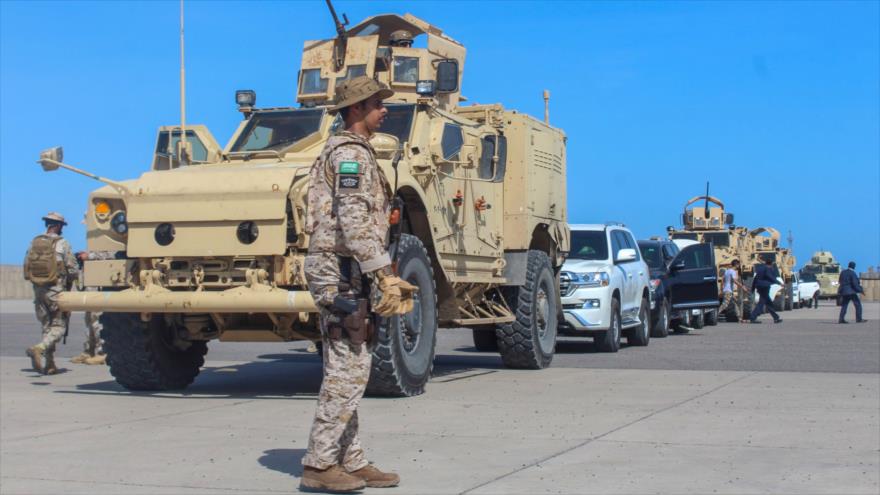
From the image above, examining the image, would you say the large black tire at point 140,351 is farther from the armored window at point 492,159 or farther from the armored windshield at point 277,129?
the armored window at point 492,159

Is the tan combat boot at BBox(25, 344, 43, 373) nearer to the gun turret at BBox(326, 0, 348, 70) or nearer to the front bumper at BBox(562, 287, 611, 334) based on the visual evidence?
the gun turret at BBox(326, 0, 348, 70)

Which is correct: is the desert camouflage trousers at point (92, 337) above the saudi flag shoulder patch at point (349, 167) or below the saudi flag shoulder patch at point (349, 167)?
below

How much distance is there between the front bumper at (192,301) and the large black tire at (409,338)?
2.76ft

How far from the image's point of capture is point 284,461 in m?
7.61

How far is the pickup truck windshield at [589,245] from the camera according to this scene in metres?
19.3

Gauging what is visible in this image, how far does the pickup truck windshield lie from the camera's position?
19281 millimetres

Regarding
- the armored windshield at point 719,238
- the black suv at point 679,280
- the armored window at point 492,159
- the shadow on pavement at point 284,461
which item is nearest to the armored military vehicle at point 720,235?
the armored windshield at point 719,238

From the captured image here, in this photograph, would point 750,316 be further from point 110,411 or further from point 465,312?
point 110,411

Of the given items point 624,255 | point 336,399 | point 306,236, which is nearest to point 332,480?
point 336,399

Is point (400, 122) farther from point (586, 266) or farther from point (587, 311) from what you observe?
point (586, 266)

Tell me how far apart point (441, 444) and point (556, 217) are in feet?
25.7

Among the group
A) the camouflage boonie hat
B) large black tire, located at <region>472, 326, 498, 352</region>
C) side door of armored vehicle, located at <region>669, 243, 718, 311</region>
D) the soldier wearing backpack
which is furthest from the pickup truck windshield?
the camouflage boonie hat

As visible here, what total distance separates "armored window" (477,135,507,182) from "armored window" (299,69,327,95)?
6.05 ft

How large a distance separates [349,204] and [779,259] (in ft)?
133
